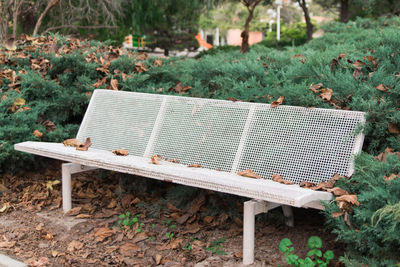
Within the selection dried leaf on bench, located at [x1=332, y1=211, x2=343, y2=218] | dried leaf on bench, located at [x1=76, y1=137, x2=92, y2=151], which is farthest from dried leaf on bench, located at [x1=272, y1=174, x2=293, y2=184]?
dried leaf on bench, located at [x1=76, y1=137, x2=92, y2=151]

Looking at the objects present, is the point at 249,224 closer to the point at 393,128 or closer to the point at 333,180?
the point at 333,180

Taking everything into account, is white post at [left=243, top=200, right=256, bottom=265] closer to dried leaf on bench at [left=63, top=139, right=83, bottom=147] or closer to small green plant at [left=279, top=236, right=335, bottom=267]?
small green plant at [left=279, top=236, right=335, bottom=267]

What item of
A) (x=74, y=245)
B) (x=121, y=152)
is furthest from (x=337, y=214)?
(x=121, y=152)

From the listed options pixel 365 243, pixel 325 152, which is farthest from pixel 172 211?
pixel 365 243

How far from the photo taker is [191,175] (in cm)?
335

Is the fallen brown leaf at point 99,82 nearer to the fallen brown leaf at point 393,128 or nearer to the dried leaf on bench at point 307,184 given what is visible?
the dried leaf on bench at point 307,184

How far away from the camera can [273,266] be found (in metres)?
3.13

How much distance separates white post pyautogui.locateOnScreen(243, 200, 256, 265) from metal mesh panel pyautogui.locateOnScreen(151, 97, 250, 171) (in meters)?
0.72

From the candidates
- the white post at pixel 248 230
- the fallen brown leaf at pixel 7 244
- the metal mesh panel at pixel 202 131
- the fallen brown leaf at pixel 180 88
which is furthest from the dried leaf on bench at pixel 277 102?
the fallen brown leaf at pixel 7 244

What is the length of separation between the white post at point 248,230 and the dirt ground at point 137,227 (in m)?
0.10

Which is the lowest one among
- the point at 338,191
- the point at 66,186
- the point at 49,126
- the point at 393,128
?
the point at 66,186

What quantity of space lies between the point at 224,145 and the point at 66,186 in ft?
4.67

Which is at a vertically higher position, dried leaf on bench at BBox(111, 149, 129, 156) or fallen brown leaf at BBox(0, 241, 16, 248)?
dried leaf on bench at BBox(111, 149, 129, 156)

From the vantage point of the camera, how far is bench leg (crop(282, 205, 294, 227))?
357 cm
